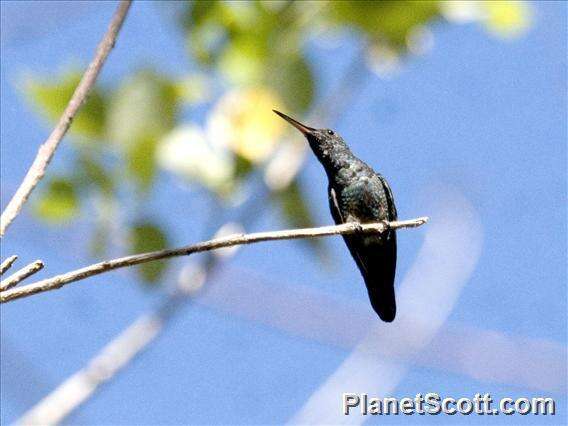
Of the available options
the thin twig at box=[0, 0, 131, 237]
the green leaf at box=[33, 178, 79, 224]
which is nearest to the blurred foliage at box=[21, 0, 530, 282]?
the green leaf at box=[33, 178, 79, 224]

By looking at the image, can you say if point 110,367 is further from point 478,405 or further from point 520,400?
point 520,400

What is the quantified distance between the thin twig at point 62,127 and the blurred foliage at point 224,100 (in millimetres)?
856

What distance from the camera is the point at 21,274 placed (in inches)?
81.5

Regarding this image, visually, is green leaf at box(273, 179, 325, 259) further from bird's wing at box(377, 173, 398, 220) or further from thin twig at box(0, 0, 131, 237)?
bird's wing at box(377, 173, 398, 220)

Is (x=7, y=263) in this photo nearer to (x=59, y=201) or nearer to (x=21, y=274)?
(x=21, y=274)

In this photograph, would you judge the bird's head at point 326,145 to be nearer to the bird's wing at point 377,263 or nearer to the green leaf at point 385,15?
the bird's wing at point 377,263

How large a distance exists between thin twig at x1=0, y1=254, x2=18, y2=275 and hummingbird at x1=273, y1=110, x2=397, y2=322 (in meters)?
2.15

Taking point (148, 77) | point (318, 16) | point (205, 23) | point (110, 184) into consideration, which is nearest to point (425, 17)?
point (318, 16)

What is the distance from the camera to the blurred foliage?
353 centimetres

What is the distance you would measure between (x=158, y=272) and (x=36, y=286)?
58.3 inches

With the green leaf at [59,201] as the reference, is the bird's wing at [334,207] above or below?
above

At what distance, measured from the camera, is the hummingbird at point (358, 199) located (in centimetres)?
416

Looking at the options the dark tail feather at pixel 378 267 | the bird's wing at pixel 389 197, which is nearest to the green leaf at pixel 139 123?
the dark tail feather at pixel 378 267

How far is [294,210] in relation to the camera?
141 inches
